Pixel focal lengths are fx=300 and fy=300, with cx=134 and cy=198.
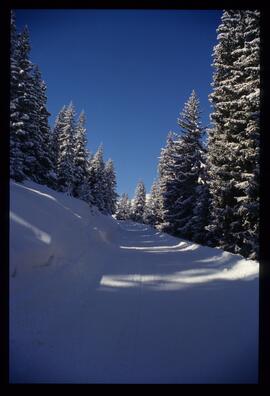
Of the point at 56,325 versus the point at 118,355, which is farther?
the point at 56,325

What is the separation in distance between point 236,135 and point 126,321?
534 inches

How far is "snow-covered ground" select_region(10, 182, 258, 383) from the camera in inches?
155

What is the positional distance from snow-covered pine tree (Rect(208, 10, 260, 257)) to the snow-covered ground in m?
6.23

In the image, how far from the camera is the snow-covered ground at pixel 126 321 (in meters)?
3.93

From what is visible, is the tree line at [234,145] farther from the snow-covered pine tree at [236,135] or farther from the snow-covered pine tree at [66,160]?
the snow-covered pine tree at [66,160]

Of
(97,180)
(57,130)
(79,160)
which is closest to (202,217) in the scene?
(79,160)

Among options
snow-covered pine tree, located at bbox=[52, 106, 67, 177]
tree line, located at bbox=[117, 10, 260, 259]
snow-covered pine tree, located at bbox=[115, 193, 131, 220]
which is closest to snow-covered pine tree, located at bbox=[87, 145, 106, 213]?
snow-covered pine tree, located at bbox=[52, 106, 67, 177]

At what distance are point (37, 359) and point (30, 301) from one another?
7.28 feet

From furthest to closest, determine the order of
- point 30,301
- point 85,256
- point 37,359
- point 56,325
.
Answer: point 85,256 → point 30,301 → point 56,325 → point 37,359

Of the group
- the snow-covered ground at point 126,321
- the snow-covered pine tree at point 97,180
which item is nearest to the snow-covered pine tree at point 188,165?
the snow-covered ground at point 126,321

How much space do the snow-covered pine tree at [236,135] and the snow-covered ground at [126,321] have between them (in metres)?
6.23
